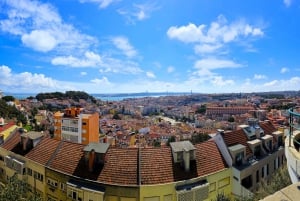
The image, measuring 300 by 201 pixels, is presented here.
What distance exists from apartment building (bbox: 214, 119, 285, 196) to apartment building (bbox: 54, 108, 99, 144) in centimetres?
2902

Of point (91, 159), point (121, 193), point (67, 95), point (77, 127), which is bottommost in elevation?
point (121, 193)

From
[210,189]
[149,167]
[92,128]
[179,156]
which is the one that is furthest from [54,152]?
[92,128]

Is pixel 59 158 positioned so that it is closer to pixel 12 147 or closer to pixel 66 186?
pixel 66 186

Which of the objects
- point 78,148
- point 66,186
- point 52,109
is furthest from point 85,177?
point 52,109

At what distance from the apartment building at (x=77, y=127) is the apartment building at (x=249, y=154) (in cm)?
2902

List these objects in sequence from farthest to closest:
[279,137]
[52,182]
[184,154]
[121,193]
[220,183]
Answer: [279,137]
[52,182]
[220,183]
[184,154]
[121,193]

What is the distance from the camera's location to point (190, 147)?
19.8m

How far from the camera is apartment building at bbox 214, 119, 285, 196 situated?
20641mm

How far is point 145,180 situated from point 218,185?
5.79 meters

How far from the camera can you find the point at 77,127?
47.9 m

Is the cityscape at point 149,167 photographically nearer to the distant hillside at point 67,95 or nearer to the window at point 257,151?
the window at point 257,151

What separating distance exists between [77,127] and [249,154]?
32.7 meters

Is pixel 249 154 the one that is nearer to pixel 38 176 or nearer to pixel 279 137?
pixel 279 137

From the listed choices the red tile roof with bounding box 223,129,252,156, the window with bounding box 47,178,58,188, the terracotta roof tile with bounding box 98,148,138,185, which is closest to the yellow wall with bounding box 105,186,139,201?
the terracotta roof tile with bounding box 98,148,138,185
